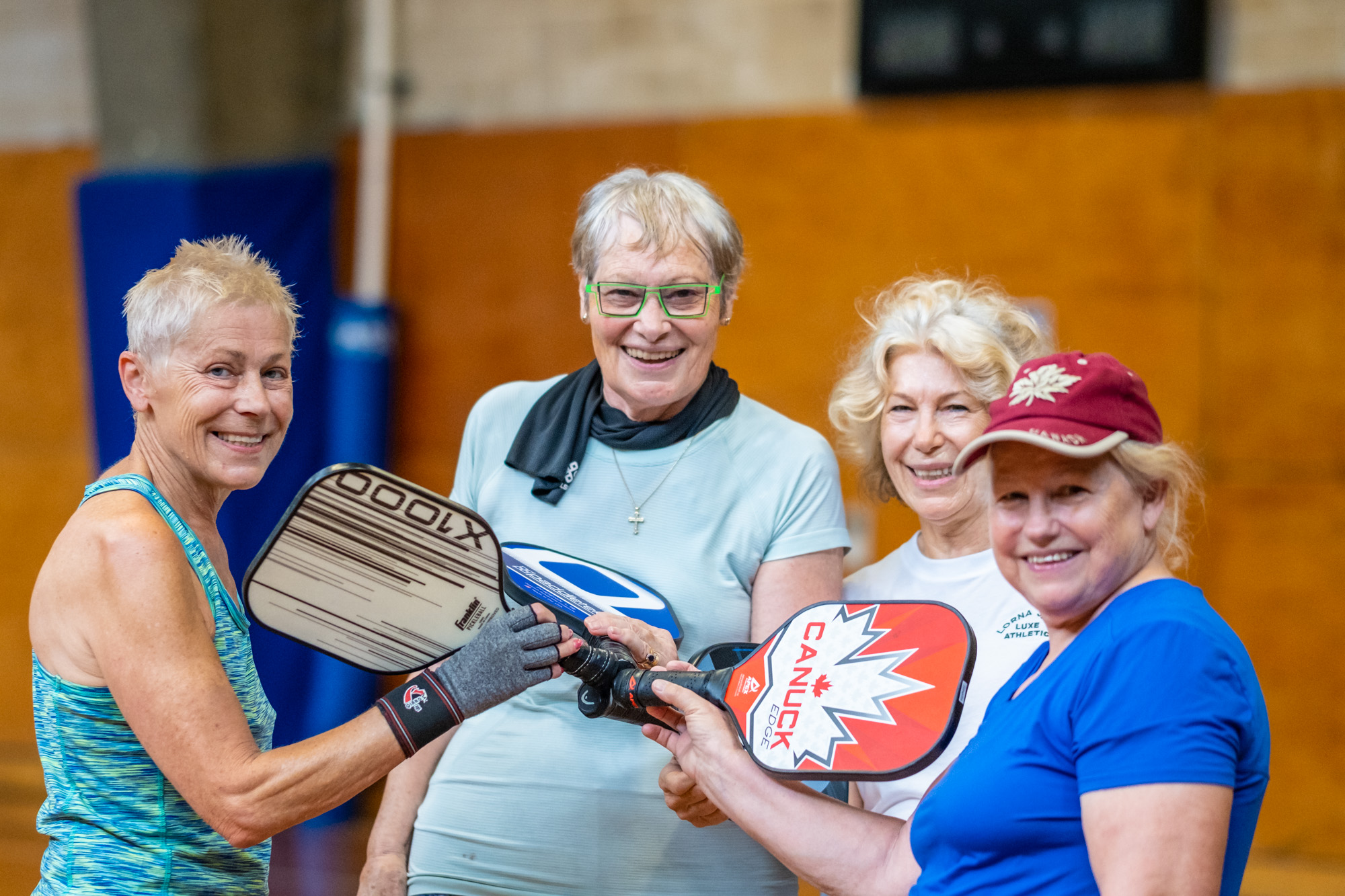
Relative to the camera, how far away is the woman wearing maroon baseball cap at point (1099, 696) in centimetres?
105

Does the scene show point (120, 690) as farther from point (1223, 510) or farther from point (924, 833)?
point (1223, 510)

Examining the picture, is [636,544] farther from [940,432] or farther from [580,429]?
[940,432]

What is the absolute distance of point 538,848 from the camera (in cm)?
171

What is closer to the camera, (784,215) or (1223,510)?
(1223,510)

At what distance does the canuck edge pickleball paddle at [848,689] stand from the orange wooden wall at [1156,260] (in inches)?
90.6

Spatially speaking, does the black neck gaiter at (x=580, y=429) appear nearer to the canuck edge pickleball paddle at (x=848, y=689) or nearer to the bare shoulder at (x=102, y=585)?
the canuck edge pickleball paddle at (x=848, y=689)

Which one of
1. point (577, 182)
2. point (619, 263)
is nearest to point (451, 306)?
point (577, 182)

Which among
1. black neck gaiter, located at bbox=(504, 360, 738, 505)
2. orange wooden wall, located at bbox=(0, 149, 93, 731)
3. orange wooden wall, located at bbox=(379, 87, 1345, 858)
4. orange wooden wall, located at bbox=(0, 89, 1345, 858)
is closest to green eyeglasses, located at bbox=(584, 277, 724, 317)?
black neck gaiter, located at bbox=(504, 360, 738, 505)

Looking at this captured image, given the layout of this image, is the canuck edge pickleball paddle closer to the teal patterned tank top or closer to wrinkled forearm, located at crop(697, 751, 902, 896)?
wrinkled forearm, located at crop(697, 751, 902, 896)

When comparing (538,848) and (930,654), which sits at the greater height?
(930,654)

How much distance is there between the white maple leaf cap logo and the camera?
121 centimetres

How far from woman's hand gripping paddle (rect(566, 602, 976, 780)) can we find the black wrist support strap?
17cm

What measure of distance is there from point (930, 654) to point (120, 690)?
915 millimetres

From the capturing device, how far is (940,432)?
1.82 meters
